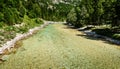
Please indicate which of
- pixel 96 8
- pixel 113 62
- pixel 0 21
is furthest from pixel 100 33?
pixel 113 62

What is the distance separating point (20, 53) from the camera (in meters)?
41.1

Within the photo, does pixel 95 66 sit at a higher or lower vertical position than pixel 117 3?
lower

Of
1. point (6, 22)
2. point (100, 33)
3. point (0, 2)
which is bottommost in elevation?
point (100, 33)

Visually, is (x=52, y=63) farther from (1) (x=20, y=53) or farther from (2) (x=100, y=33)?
(2) (x=100, y=33)

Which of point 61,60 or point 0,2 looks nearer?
point 61,60

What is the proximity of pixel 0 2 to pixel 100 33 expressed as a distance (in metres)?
34.6

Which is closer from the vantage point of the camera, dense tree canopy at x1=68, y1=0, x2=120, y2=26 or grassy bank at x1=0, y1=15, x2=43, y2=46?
grassy bank at x1=0, y1=15, x2=43, y2=46

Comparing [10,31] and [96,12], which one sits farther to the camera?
[96,12]

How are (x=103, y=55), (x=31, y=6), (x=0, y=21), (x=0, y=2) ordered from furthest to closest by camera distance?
(x=31, y=6) < (x=0, y=2) < (x=0, y=21) < (x=103, y=55)

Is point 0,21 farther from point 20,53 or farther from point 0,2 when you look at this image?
point 20,53

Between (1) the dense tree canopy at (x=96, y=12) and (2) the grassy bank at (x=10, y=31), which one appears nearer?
(2) the grassy bank at (x=10, y=31)

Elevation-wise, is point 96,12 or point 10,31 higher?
point 96,12

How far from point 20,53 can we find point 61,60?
8.61 metres

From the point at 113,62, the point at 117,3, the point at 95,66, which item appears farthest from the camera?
the point at 117,3
